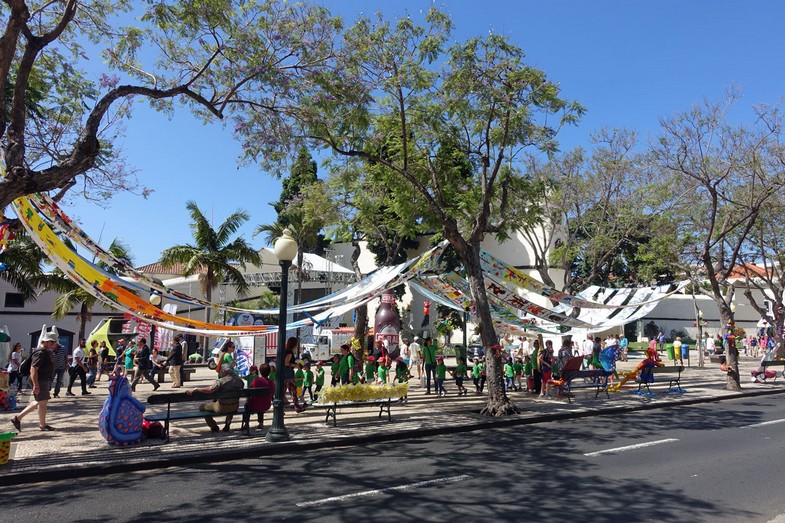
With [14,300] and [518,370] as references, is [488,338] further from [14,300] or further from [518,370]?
[14,300]

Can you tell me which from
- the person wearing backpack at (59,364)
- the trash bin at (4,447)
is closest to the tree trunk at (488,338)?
the trash bin at (4,447)

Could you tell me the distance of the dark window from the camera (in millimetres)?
34156

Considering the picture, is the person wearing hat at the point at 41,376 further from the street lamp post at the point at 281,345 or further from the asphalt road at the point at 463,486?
the street lamp post at the point at 281,345

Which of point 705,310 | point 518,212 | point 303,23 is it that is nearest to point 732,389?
point 518,212

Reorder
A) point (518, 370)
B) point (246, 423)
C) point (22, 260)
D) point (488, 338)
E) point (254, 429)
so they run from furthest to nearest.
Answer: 1. point (22, 260)
2. point (518, 370)
3. point (488, 338)
4. point (254, 429)
5. point (246, 423)

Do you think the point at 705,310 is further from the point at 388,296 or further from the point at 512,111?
the point at 512,111

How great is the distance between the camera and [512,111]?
13.3 m

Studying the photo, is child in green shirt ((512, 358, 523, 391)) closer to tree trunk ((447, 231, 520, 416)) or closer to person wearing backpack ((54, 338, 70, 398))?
tree trunk ((447, 231, 520, 416))

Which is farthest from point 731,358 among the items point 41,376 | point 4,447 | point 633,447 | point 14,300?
point 14,300

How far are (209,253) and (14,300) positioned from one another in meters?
16.2

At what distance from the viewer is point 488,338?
13.3m

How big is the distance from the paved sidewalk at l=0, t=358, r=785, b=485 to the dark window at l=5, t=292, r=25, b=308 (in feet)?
68.5

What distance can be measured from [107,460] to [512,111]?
10.6 meters

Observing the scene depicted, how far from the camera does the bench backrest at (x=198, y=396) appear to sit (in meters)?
9.85
